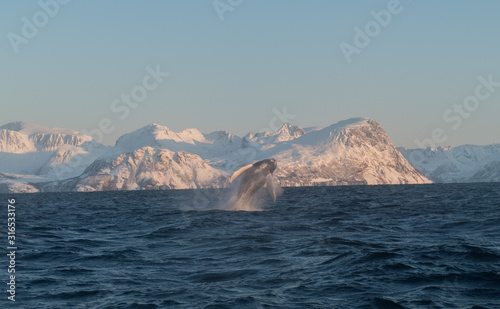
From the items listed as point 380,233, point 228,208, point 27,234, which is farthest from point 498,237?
point 27,234

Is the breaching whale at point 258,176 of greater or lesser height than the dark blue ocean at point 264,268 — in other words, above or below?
above

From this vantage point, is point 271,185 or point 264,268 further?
point 271,185

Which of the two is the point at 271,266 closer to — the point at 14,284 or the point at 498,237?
the point at 14,284

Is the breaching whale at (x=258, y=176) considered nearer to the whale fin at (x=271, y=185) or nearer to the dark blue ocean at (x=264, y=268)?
the whale fin at (x=271, y=185)

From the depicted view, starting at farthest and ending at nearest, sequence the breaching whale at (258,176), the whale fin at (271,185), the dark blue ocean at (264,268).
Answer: the whale fin at (271,185), the breaching whale at (258,176), the dark blue ocean at (264,268)

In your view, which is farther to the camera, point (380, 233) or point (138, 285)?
point (380, 233)

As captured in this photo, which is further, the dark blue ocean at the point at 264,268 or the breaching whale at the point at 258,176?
the breaching whale at the point at 258,176

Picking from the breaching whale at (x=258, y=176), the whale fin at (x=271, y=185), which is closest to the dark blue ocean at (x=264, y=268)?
the whale fin at (x=271, y=185)

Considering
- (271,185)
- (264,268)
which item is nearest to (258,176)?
(271,185)

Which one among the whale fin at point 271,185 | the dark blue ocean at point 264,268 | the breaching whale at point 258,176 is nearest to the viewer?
the dark blue ocean at point 264,268

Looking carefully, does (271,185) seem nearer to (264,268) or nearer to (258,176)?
(258,176)

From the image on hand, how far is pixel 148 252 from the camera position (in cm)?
2331

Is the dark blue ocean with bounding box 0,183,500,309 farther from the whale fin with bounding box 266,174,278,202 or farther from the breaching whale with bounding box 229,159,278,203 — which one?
the breaching whale with bounding box 229,159,278,203

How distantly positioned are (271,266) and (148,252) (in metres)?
7.08
